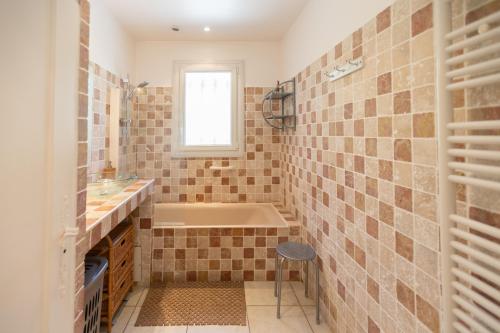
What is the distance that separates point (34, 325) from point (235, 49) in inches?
127

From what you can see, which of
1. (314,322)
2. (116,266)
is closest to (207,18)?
(116,266)

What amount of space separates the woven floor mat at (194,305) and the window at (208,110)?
153cm

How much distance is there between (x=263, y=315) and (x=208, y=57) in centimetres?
282

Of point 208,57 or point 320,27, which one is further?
point 208,57

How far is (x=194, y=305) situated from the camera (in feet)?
6.90

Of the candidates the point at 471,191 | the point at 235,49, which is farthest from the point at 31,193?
the point at 235,49

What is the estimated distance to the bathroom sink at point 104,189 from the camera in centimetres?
181

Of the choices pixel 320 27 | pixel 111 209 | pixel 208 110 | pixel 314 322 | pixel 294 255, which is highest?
pixel 320 27

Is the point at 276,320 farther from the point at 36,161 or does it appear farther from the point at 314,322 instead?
the point at 36,161

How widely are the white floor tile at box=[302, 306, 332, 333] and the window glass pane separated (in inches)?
79.2

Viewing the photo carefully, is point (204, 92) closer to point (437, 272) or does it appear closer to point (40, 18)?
point (40, 18)

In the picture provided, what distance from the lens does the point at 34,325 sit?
622mm

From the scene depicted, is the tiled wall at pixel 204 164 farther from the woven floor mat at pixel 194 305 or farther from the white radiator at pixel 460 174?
the white radiator at pixel 460 174

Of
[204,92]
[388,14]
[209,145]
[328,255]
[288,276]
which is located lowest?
[288,276]
